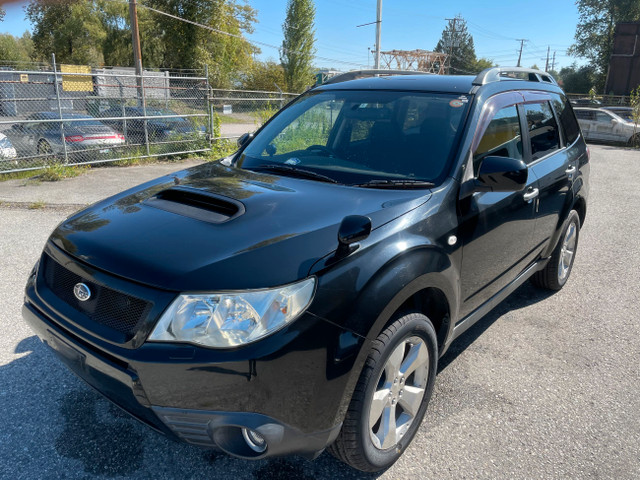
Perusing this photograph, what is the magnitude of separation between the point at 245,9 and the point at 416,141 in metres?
49.0

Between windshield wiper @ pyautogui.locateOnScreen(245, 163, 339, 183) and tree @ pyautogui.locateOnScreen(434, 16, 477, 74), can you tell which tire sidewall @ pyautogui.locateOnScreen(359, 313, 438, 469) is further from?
tree @ pyautogui.locateOnScreen(434, 16, 477, 74)

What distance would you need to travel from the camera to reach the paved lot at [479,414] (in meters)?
2.35

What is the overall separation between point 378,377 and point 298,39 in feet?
193

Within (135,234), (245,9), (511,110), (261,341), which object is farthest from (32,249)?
(245,9)

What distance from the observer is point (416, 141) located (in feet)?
9.41

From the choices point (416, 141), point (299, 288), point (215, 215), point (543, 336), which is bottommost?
point (543, 336)

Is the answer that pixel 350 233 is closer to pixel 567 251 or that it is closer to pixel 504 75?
pixel 504 75

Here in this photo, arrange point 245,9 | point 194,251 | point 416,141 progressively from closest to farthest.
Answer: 1. point 194,251
2. point 416,141
3. point 245,9

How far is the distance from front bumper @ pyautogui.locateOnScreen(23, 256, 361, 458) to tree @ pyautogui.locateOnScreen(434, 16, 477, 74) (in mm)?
97172

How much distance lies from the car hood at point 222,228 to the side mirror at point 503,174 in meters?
0.39

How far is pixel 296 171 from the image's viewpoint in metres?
2.90

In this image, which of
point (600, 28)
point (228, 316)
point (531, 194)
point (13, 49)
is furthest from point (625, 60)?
point (13, 49)

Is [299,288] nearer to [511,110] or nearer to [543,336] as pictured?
[511,110]

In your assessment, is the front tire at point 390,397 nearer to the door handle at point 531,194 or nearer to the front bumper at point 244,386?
the front bumper at point 244,386
